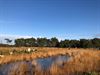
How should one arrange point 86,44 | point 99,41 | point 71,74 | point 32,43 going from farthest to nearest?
point 32,43 < point 99,41 < point 86,44 < point 71,74

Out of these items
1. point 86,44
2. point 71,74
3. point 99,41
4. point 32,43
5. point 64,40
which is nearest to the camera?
point 71,74

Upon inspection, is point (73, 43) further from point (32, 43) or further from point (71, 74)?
point (71, 74)

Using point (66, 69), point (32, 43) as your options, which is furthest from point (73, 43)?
point (66, 69)

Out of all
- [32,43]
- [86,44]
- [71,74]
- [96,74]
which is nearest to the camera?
[96,74]

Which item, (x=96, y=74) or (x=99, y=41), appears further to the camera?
(x=99, y=41)

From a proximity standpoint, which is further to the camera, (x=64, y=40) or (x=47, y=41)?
(x=47, y=41)

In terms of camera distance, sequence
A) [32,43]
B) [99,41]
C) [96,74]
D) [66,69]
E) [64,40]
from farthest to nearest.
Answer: [32,43] → [64,40] → [99,41] → [66,69] → [96,74]

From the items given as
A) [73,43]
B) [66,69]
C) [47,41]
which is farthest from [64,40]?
[66,69]

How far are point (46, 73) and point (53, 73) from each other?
377 millimetres

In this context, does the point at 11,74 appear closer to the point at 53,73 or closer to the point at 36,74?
the point at 36,74

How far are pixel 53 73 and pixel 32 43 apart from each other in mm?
92331

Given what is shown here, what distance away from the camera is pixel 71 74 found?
11633 mm

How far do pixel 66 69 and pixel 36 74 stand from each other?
202 cm

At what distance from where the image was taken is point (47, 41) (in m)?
106
